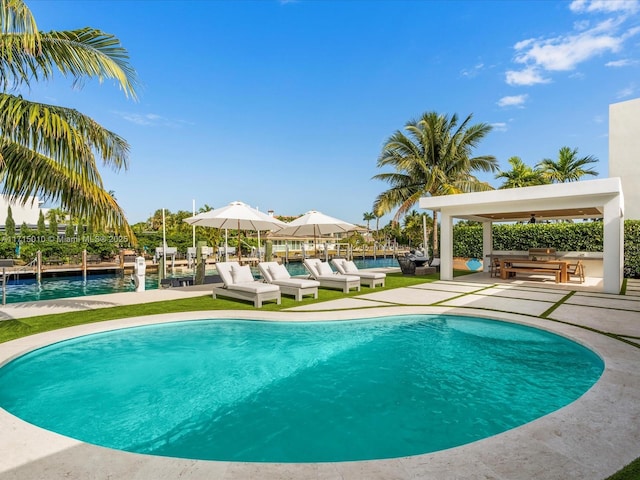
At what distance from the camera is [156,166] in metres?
19.2

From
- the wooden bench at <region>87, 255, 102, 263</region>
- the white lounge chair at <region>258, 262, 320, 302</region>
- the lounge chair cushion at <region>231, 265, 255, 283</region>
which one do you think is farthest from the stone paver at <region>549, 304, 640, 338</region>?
the wooden bench at <region>87, 255, 102, 263</region>

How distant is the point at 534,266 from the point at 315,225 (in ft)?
30.7

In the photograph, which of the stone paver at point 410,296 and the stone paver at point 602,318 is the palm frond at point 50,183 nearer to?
the stone paver at point 410,296

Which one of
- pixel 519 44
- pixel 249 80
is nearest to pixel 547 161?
pixel 519 44

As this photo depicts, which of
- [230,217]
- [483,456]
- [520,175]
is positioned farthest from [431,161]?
[483,456]

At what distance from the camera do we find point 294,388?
446 cm

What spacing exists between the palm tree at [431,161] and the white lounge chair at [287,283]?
10124 mm

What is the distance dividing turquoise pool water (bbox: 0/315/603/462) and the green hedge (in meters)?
13.5

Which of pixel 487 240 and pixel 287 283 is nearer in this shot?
pixel 287 283

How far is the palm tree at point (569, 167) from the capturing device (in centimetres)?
2606

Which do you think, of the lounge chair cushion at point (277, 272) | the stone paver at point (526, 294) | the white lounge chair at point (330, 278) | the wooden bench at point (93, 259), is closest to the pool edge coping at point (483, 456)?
the stone paver at point (526, 294)

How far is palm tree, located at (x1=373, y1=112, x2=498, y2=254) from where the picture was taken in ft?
63.7

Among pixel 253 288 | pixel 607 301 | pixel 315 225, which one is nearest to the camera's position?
pixel 253 288

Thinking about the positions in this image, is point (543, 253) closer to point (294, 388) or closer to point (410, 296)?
point (410, 296)
